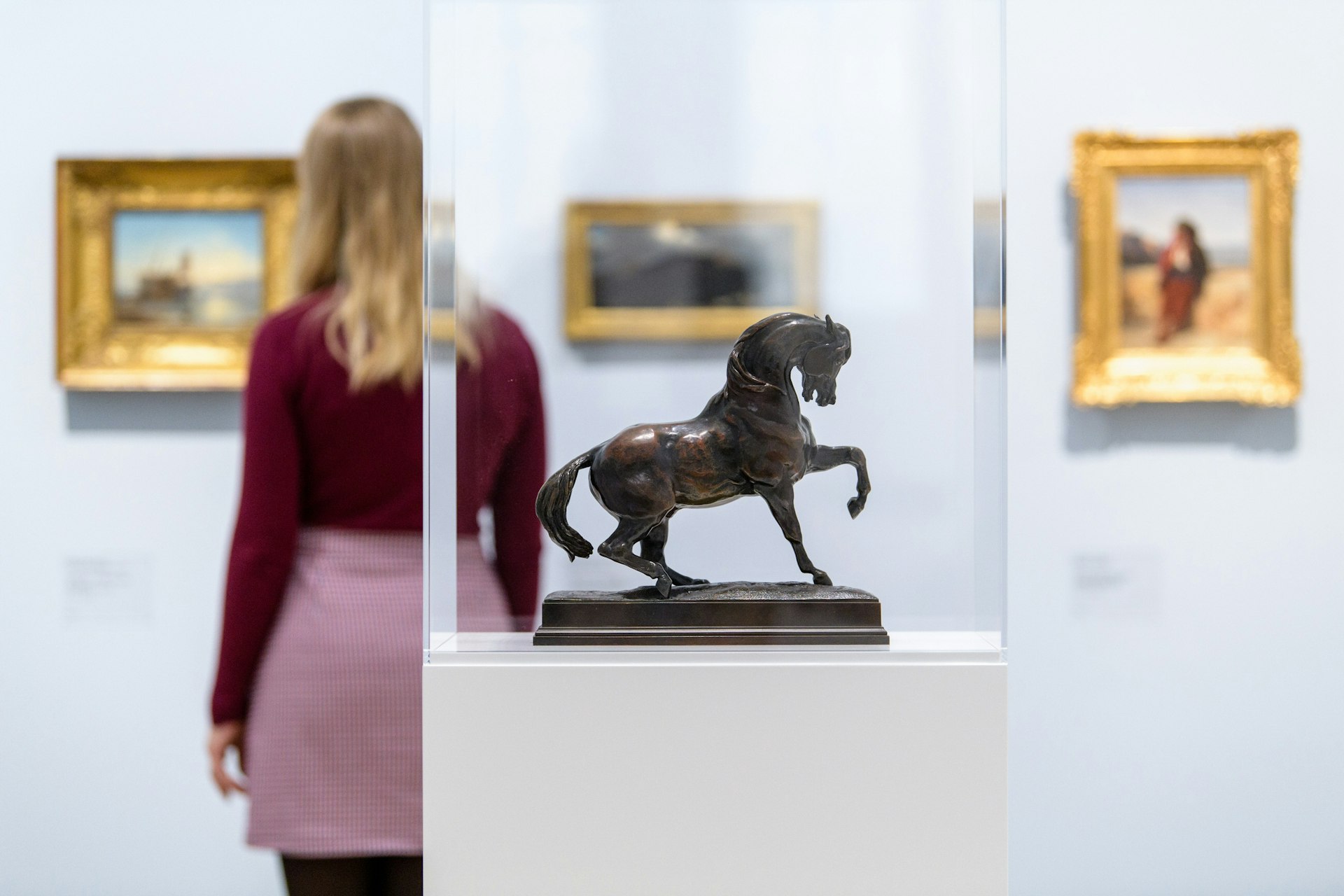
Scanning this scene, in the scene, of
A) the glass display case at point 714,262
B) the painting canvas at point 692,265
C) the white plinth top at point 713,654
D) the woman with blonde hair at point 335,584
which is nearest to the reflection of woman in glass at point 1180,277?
the glass display case at point 714,262

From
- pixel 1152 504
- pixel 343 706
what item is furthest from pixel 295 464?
pixel 1152 504

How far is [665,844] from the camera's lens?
4.09 feet

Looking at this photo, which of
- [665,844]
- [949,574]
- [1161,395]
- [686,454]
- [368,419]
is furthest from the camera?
[1161,395]

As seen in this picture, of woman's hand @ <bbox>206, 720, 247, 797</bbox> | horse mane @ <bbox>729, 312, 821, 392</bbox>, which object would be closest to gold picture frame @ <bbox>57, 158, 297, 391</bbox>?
woman's hand @ <bbox>206, 720, 247, 797</bbox>

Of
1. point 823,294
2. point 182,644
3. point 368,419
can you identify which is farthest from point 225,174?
point 823,294

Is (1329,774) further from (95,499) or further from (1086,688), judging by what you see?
(95,499)

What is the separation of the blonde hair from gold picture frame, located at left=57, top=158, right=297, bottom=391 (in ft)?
3.04

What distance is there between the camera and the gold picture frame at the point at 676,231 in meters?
1.55

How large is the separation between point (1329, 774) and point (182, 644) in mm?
2641

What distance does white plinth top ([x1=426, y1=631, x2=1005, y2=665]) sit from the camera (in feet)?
4.23

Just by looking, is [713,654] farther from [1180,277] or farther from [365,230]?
[1180,277]

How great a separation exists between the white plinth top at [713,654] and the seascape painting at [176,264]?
1.57 m

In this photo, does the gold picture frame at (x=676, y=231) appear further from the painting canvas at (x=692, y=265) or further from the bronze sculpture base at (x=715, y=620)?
the bronze sculpture base at (x=715, y=620)

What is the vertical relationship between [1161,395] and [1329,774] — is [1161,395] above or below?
above
